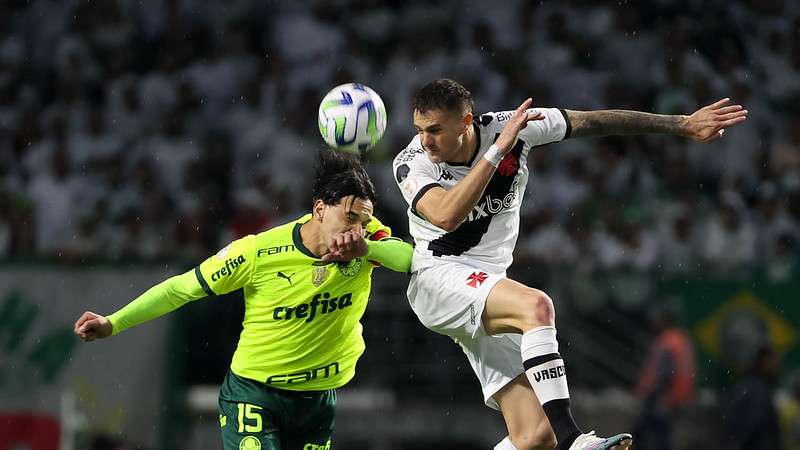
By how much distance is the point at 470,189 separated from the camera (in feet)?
21.9

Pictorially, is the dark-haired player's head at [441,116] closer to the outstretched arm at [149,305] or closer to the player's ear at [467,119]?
the player's ear at [467,119]

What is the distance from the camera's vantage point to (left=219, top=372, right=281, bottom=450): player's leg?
7344mm

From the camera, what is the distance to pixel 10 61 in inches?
607

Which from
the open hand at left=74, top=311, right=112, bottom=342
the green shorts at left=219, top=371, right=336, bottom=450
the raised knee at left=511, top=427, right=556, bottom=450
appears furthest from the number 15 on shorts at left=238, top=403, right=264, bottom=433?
the raised knee at left=511, top=427, right=556, bottom=450

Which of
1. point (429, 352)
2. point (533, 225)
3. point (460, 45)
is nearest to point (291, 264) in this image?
point (429, 352)

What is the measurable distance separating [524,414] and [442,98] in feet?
5.92

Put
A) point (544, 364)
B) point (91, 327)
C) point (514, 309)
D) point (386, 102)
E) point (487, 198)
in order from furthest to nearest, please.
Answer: point (386, 102) → point (487, 198) → point (91, 327) → point (514, 309) → point (544, 364)

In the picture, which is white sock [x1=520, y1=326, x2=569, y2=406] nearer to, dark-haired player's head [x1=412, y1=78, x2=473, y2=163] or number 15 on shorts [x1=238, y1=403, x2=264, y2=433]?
dark-haired player's head [x1=412, y1=78, x2=473, y2=163]

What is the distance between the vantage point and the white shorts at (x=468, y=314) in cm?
719

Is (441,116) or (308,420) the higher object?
(441,116)

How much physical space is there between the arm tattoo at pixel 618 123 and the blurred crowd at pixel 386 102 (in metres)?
4.72

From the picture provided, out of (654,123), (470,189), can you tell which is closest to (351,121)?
(470,189)

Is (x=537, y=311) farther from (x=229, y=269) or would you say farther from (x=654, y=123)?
(x=229, y=269)

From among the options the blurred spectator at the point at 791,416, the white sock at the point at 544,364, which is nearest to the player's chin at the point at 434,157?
the white sock at the point at 544,364
